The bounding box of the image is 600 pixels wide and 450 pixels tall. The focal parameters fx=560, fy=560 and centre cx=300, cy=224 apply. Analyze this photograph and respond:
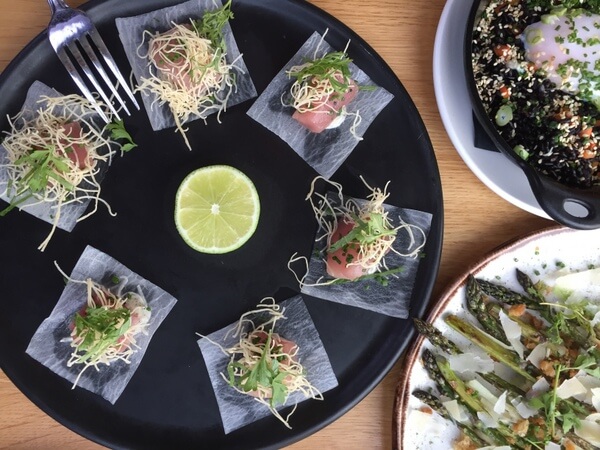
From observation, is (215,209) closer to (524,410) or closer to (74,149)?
(74,149)

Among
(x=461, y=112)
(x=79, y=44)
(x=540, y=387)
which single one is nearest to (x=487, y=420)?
(x=540, y=387)

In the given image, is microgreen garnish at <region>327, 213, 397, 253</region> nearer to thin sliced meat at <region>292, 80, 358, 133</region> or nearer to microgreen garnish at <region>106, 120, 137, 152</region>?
thin sliced meat at <region>292, 80, 358, 133</region>

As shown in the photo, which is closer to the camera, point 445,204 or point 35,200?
point 35,200

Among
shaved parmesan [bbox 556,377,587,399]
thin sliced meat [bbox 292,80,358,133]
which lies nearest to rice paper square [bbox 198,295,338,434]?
thin sliced meat [bbox 292,80,358,133]

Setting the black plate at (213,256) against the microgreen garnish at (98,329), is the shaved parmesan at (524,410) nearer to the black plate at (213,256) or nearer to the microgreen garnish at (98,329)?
the black plate at (213,256)

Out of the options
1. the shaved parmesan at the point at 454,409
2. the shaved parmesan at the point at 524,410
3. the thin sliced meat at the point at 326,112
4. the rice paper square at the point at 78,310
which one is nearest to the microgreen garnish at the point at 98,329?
the rice paper square at the point at 78,310

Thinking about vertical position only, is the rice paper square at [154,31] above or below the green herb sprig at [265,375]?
above
